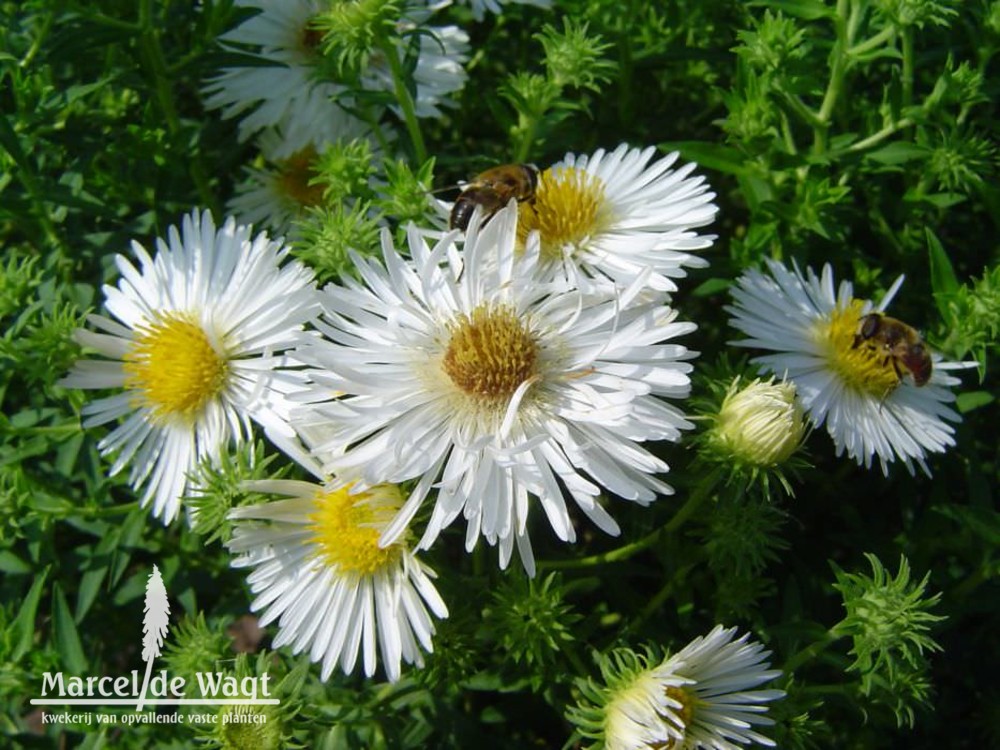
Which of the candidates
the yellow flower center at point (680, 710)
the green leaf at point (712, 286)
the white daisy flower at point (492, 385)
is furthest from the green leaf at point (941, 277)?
the yellow flower center at point (680, 710)

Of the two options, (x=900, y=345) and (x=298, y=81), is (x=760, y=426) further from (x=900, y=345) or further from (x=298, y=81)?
(x=298, y=81)

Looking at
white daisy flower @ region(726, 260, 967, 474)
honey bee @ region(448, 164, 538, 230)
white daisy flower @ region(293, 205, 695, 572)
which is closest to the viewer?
white daisy flower @ region(293, 205, 695, 572)

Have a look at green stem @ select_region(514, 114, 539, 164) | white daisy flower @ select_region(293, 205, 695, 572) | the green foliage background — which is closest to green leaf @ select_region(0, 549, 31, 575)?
the green foliage background

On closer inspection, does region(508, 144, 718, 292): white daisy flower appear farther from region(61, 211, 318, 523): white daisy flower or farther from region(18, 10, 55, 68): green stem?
region(18, 10, 55, 68): green stem

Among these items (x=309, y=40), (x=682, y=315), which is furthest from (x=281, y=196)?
(x=682, y=315)

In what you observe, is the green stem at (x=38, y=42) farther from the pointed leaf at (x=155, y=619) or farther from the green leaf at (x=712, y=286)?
the green leaf at (x=712, y=286)

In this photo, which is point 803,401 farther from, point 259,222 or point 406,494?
point 259,222

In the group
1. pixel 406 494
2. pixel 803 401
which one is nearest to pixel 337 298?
pixel 406 494
